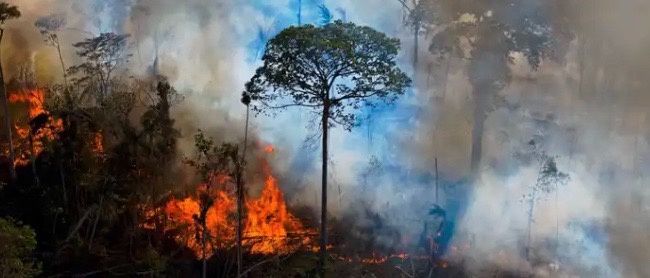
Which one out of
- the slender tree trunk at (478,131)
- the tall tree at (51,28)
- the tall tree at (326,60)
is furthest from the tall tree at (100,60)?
the slender tree trunk at (478,131)

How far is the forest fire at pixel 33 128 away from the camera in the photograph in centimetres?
2784

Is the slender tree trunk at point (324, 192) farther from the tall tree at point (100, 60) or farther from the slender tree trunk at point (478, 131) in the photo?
the tall tree at point (100, 60)

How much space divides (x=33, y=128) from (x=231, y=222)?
439 inches

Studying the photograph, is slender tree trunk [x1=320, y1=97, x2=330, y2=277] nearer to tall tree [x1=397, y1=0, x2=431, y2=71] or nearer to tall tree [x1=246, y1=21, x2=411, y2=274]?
tall tree [x1=246, y1=21, x2=411, y2=274]

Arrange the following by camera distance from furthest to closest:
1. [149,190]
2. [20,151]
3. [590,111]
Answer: [590,111] → [20,151] → [149,190]

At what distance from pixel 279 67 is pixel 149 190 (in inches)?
364

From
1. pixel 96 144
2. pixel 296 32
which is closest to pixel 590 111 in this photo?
pixel 296 32

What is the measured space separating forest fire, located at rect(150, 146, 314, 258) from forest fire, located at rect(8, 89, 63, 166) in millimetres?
7157

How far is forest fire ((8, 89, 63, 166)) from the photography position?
1096 inches

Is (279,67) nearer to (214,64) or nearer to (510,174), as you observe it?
(214,64)

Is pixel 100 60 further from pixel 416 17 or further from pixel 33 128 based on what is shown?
pixel 416 17

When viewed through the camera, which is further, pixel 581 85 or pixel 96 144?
pixel 581 85

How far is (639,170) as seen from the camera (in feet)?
99.4

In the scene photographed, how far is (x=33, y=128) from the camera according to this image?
92.8ft
